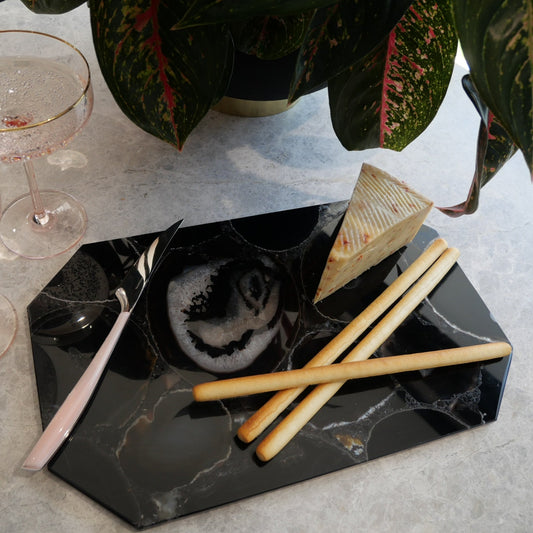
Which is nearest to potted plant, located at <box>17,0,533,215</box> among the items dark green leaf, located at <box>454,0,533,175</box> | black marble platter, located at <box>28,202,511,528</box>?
dark green leaf, located at <box>454,0,533,175</box>

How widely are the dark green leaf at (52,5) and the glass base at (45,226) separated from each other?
0.68ft

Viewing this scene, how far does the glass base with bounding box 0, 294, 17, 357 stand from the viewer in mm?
513

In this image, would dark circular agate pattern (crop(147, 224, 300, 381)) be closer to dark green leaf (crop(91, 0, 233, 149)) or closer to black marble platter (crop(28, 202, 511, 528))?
black marble platter (crop(28, 202, 511, 528))

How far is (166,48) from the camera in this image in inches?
17.6

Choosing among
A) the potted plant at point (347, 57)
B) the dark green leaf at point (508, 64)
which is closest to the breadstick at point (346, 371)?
the potted plant at point (347, 57)

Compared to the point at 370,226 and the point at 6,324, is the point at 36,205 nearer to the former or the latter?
the point at 6,324

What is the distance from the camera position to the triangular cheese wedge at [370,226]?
1.76 ft

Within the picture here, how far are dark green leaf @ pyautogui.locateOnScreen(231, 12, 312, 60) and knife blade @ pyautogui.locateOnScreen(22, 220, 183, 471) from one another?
168 mm

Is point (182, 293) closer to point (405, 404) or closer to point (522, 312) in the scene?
point (405, 404)

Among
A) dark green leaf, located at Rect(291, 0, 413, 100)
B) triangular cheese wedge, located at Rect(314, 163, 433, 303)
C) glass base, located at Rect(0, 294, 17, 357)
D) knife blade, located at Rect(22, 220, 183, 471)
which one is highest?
dark green leaf, located at Rect(291, 0, 413, 100)

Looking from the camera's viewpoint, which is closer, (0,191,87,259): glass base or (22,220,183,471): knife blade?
(22,220,183,471): knife blade

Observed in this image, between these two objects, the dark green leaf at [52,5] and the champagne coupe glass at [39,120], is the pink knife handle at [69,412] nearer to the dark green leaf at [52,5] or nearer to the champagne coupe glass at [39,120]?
the champagne coupe glass at [39,120]

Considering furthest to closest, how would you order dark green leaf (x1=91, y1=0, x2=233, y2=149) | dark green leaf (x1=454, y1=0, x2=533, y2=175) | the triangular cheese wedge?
1. the triangular cheese wedge
2. dark green leaf (x1=91, y1=0, x2=233, y2=149)
3. dark green leaf (x1=454, y1=0, x2=533, y2=175)

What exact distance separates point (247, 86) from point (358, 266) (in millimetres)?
211
